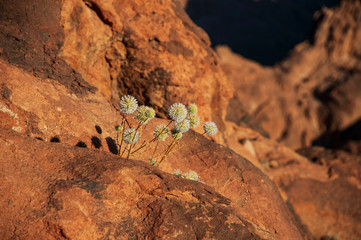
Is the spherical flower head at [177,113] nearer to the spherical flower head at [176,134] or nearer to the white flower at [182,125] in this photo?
the white flower at [182,125]

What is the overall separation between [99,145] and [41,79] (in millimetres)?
1312

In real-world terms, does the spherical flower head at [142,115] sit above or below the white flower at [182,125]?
below

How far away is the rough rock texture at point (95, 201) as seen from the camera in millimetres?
2400

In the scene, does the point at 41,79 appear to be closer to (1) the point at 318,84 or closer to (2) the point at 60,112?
(2) the point at 60,112

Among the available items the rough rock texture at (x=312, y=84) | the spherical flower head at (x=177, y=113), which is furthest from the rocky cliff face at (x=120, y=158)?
the rough rock texture at (x=312, y=84)

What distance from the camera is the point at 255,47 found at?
42.5 metres

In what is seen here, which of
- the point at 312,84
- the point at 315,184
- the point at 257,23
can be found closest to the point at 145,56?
the point at 315,184

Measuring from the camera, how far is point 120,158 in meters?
3.10

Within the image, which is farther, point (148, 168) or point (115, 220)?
point (148, 168)

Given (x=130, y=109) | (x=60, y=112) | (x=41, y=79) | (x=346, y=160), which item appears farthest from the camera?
(x=346, y=160)

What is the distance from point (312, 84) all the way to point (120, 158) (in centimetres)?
2523

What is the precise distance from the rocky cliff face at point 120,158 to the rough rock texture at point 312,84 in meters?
11.9

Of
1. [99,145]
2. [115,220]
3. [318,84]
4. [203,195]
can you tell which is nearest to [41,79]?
[99,145]

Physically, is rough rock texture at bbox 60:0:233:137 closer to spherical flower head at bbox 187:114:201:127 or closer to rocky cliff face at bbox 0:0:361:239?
rocky cliff face at bbox 0:0:361:239
